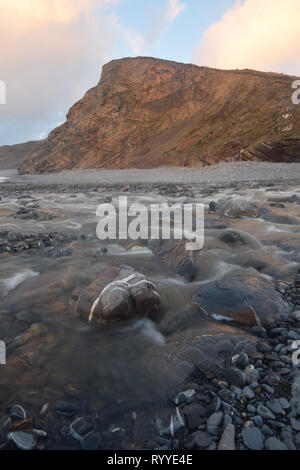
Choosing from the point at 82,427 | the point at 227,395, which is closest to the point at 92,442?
the point at 82,427

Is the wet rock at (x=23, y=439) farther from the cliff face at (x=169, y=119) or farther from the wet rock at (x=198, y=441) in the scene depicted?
the cliff face at (x=169, y=119)

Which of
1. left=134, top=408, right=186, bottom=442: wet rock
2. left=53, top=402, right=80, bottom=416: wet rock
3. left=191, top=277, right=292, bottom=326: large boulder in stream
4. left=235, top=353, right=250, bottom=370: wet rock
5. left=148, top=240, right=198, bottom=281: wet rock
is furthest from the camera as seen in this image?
left=148, top=240, right=198, bottom=281: wet rock

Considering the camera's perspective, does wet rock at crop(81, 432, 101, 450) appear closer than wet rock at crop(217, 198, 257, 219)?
Yes

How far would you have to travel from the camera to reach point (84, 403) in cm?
149

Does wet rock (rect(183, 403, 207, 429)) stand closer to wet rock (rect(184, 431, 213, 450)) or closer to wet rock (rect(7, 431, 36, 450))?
wet rock (rect(184, 431, 213, 450))

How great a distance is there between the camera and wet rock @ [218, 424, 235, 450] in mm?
1207

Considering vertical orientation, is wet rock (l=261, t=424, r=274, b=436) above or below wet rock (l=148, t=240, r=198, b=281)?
below

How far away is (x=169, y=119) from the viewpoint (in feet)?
93.7

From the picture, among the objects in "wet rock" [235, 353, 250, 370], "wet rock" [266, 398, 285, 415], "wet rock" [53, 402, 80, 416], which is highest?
→ "wet rock" [235, 353, 250, 370]

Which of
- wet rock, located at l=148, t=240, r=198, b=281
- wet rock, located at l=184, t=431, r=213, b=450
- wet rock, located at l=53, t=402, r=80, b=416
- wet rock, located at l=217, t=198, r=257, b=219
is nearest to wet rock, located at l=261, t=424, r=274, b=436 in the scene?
wet rock, located at l=184, t=431, r=213, b=450

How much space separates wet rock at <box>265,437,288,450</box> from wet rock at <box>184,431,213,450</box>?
0.25 m

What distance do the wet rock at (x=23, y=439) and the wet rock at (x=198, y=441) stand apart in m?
0.73

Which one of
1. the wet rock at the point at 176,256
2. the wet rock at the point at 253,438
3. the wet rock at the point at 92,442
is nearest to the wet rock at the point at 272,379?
the wet rock at the point at 253,438

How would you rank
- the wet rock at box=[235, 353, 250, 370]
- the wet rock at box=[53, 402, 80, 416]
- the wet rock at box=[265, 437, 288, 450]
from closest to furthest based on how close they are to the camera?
the wet rock at box=[265, 437, 288, 450]
the wet rock at box=[53, 402, 80, 416]
the wet rock at box=[235, 353, 250, 370]
